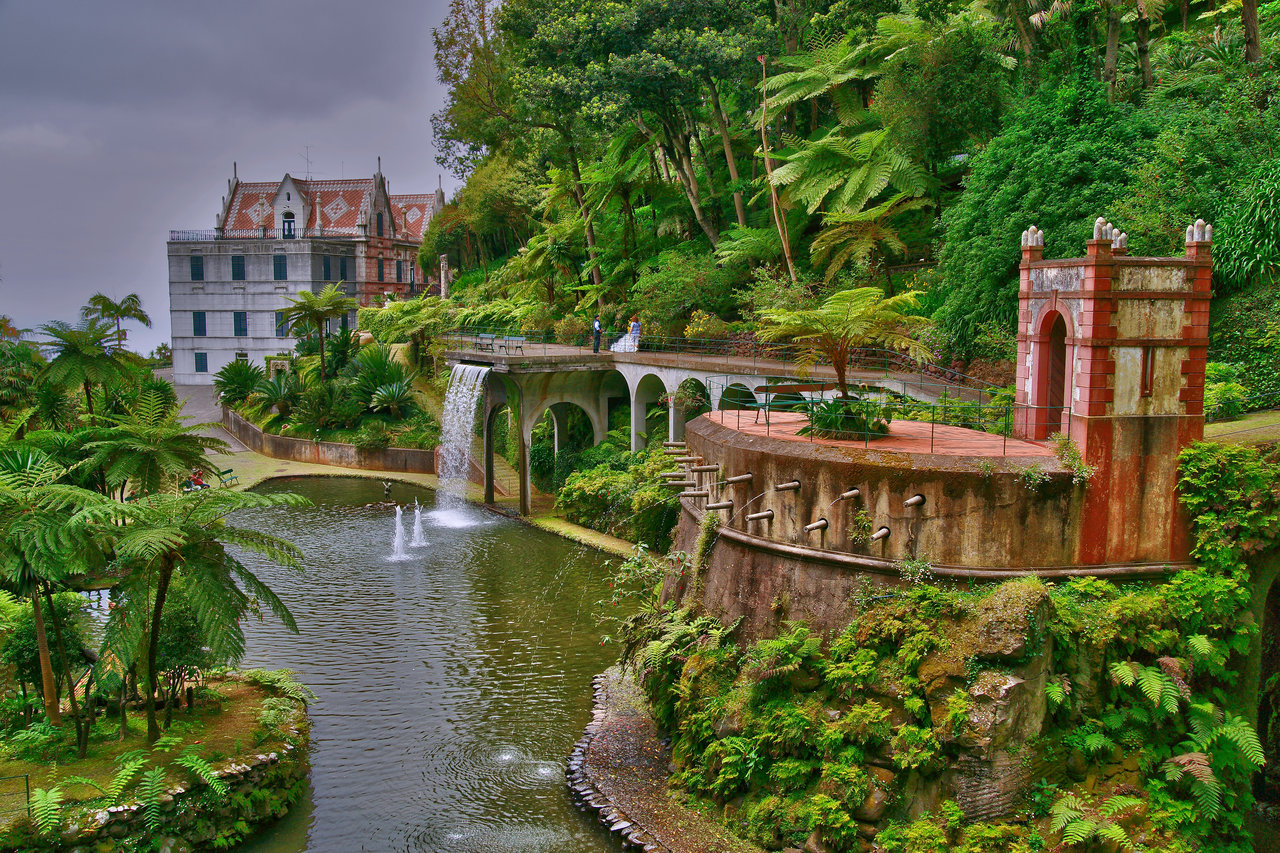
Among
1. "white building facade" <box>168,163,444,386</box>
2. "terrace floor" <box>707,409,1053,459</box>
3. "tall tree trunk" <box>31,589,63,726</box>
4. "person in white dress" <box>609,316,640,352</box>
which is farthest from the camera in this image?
"white building facade" <box>168,163,444,386</box>

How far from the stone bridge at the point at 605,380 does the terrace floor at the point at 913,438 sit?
4.43 meters

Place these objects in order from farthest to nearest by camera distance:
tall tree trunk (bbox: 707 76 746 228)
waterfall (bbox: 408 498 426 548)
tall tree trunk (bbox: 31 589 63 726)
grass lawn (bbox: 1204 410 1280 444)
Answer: tall tree trunk (bbox: 707 76 746 228), waterfall (bbox: 408 498 426 548), grass lawn (bbox: 1204 410 1280 444), tall tree trunk (bbox: 31 589 63 726)

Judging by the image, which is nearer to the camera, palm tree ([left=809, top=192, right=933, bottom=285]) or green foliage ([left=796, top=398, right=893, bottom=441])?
green foliage ([left=796, top=398, right=893, bottom=441])

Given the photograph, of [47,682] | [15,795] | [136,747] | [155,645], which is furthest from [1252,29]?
[15,795]

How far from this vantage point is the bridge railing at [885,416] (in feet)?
48.4

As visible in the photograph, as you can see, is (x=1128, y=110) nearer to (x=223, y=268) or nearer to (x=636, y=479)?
(x=636, y=479)

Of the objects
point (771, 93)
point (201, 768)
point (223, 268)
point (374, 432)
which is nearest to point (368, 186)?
point (223, 268)

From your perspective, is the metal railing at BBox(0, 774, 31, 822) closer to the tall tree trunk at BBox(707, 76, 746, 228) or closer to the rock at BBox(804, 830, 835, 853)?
the rock at BBox(804, 830, 835, 853)

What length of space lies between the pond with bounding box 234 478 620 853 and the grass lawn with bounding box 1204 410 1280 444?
9.83 metres

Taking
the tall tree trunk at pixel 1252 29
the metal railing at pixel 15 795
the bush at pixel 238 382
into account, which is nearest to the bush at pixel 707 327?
the tall tree trunk at pixel 1252 29

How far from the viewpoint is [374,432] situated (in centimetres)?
3678

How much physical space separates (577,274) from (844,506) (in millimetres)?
31028

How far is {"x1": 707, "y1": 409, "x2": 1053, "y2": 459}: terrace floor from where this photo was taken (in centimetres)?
1377

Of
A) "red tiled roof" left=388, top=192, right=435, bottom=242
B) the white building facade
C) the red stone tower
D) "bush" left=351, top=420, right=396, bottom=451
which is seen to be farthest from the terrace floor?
"red tiled roof" left=388, top=192, right=435, bottom=242
